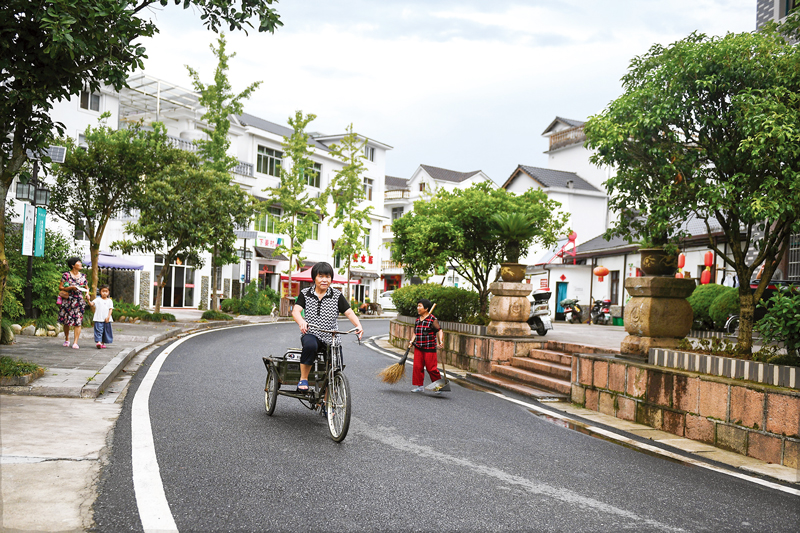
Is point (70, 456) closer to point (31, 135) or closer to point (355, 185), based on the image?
point (31, 135)

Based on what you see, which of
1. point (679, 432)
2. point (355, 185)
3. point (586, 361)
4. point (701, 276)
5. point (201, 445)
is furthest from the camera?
point (355, 185)

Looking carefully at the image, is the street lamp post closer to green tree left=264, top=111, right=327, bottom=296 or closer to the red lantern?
green tree left=264, top=111, right=327, bottom=296

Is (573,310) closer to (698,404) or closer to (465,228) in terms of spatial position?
(465,228)

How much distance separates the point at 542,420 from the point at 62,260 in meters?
15.8

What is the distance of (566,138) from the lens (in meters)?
50.2

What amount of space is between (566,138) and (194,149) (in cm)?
2623

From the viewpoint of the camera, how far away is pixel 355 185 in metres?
41.4

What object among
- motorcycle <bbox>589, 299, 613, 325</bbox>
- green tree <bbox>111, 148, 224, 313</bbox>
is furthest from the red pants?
motorcycle <bbox>589, 299, 613, 325</bbox>

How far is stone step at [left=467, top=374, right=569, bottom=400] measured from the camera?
1051 cm

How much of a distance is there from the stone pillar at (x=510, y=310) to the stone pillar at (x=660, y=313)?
13.6ft

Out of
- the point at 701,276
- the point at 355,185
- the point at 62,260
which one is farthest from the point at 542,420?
the point at 355,185

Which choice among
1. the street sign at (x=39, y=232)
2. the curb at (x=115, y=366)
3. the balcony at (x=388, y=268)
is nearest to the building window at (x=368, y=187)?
the balcony at (x=388, y=268)

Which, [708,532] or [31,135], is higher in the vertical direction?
[31,135]

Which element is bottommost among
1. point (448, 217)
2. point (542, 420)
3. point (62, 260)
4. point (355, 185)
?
point (542, 420)
